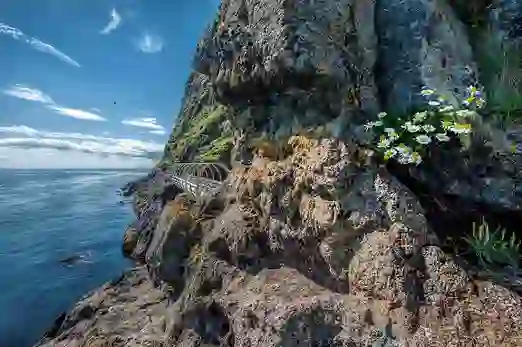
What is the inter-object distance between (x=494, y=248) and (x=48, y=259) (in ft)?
65.7

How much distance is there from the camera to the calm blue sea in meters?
11.5

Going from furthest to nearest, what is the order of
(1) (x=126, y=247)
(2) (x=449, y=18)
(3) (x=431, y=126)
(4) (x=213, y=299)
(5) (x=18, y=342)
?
1. (1) (x=126, y=247)
2. (5) (x=18, y=342)
3. (4) (x=213, y=299)
4. (2) (x=449, y=18)
5. (3) (x=431, y=126)

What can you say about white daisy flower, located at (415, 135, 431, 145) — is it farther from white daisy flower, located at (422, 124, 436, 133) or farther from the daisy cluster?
white daisy flower, located at (422, 124, 436, 133)

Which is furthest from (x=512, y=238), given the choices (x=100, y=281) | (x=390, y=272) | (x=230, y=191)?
(x=100, y=281)

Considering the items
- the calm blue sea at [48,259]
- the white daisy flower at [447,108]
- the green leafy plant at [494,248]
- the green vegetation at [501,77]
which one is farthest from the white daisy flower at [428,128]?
the calm blue sea at [48,259]

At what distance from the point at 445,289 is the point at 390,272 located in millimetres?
477

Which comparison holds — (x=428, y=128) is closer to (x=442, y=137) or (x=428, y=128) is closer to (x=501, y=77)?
(x=442, y=137)

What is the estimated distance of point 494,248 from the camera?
10.9 feet

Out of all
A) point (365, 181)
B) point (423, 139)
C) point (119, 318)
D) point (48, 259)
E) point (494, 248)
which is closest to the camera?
point (494, 248)

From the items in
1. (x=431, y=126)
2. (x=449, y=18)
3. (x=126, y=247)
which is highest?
(x=449, y=18)

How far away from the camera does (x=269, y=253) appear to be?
455cm

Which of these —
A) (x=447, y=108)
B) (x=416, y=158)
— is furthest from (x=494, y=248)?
(x=447, y=108)

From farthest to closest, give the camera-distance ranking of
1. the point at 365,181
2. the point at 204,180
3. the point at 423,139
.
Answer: the point at 204,180, the point at 365,181, the point at 423,139

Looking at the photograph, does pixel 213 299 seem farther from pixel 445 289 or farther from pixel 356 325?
pixel 445 289
